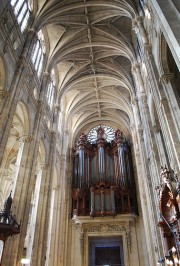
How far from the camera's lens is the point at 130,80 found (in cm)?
2148

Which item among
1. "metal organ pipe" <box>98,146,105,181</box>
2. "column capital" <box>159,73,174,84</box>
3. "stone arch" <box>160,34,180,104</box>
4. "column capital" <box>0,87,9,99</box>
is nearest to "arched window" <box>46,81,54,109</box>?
"metal organ pipe" <box>98,146,105,181</box>

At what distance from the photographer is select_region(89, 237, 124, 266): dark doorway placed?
19719 mm

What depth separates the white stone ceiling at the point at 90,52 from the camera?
56.0ft

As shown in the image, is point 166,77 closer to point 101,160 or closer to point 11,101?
point 11,101

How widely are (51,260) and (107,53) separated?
1728 centimetres

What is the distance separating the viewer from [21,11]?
14375 mm

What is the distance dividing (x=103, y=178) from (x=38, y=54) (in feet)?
41.2

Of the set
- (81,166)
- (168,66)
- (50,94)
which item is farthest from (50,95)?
(168,66)

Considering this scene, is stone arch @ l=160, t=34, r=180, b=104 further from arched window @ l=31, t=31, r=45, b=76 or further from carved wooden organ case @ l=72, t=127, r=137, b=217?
carved wooden organ case @ l=72, t=127, r=137, b=217

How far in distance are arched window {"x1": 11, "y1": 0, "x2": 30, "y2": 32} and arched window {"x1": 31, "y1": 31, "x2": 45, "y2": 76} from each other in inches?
79.3

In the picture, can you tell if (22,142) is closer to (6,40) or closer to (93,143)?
(6,40)

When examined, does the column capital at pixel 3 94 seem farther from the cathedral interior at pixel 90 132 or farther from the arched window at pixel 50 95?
the arched window at pixel 50 95

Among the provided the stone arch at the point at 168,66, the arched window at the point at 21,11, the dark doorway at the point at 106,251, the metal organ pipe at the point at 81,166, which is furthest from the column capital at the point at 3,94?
the dark doorway at the point at 106,251

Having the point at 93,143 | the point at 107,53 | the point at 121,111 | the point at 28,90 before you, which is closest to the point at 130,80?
the point at 107,53
